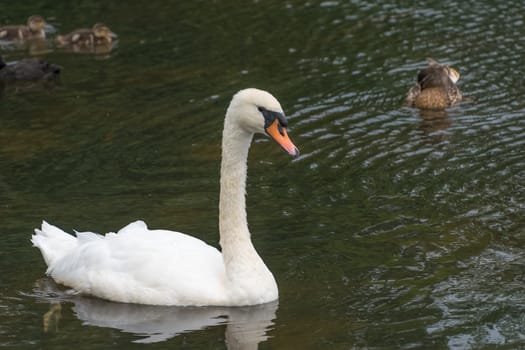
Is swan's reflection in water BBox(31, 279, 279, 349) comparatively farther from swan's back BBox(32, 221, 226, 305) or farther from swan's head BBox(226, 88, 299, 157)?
swan's head BBox(226, 88, 299, 157)

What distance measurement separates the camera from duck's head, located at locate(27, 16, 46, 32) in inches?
780

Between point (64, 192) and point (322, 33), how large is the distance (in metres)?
7.92

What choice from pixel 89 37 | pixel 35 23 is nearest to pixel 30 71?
pixel 89 37

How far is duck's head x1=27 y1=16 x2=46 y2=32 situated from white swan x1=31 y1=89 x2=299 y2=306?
10.7m

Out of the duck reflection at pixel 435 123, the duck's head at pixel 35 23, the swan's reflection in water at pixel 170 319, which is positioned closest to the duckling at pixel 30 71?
the duck's head at pixel 35 23

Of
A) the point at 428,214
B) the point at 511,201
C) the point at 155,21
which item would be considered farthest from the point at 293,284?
the point at 155,21

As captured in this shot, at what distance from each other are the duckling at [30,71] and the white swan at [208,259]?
8152 mm

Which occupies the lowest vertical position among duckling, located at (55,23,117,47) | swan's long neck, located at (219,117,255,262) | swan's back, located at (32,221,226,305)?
duckling, located at (55,23,117,47)

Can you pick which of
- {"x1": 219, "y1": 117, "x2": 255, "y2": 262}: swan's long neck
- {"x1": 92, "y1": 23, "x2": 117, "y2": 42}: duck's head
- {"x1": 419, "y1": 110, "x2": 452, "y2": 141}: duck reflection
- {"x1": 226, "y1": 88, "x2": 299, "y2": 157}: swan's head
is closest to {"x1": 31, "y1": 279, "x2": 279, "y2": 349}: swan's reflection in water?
{"x1": 219, "y1": 117, "x2": 255, "y2": 262}: swan's long neck

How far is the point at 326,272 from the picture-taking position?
9922 mm

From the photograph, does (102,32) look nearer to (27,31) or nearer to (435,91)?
(27,31)

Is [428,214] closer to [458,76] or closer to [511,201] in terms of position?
[511,201]

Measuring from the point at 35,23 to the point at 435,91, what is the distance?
24.5 feet

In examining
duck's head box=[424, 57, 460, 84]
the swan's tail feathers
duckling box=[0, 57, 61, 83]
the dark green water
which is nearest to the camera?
the dark green water
